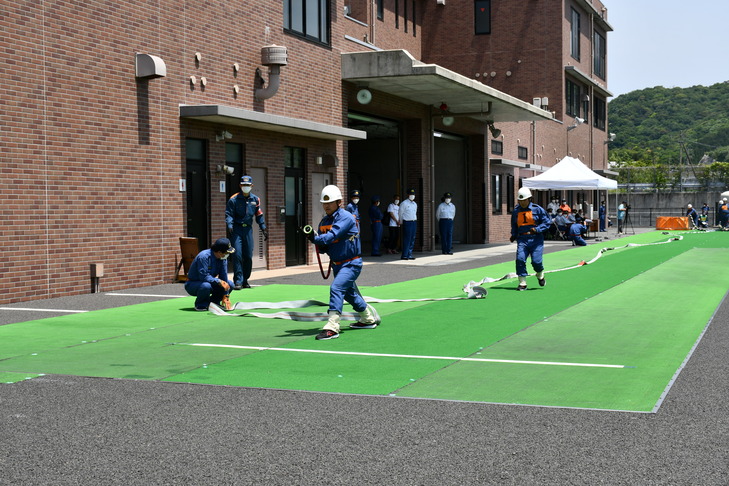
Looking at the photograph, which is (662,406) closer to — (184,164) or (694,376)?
(694,376)

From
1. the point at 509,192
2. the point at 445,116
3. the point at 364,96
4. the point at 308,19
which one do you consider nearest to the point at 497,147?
the point at 509,192

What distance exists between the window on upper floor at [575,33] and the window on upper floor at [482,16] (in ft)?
19.9

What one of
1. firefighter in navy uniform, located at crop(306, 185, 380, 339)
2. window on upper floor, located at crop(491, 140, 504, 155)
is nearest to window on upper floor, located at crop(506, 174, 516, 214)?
window on upper floor, located at crop(491, 140, 504, 155)

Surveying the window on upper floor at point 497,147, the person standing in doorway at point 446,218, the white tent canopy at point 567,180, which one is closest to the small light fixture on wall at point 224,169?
the person standing in doorway at point 446,218

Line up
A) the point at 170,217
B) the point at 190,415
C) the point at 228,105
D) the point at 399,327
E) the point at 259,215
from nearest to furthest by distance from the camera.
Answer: the point at 190,415 < the point at 399,327 < the point at 259,215 < the point at 170,217 < the point at 228,105

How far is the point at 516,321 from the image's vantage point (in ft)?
39.4

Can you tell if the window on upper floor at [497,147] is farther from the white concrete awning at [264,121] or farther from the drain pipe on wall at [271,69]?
the drain pipe on wall at [271,69]

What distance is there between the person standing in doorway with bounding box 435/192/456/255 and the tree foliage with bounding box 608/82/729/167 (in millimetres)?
66249

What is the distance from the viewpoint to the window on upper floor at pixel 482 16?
4412 cm

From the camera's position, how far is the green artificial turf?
7.75 m

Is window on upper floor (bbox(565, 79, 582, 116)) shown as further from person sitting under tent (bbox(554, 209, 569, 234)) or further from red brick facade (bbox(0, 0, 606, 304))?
red brick facade (bbox(0, 0, 606, 304))

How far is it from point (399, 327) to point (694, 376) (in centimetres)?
419

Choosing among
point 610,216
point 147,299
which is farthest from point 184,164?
point 610,216

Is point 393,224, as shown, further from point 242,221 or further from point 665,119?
point 665,119
